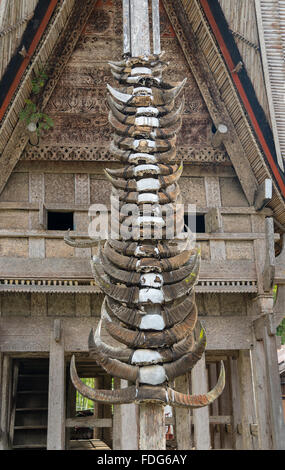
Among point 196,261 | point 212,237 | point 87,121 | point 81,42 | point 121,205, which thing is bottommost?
point 196,261

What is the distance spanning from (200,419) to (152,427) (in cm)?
473

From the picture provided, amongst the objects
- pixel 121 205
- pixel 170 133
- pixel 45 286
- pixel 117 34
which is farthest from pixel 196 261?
pixel 117 34

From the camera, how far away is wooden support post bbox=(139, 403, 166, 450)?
13.4 ft

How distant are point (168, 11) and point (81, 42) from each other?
5.29 feet

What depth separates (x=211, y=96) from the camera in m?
9.96

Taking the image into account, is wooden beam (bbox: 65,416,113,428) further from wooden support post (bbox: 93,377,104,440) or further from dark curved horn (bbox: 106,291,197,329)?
wooden support post (bbox: 93,377,104,440)

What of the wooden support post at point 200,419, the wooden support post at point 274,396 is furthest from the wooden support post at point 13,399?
the wooden support post at point 274,396

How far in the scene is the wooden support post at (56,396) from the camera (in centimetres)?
841

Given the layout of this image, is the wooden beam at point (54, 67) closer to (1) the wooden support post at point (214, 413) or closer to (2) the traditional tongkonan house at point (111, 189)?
(2) the traditional tongkonan house at point (111, 189)

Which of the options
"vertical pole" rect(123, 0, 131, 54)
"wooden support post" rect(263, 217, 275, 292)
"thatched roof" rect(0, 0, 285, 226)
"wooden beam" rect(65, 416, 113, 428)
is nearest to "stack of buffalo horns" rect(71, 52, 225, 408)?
"vertical pole" rect(123, 0, 131, 54)

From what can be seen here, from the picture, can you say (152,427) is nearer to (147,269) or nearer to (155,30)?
(147,269)
